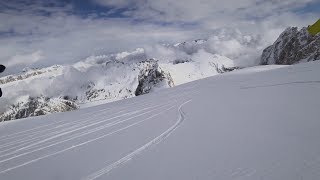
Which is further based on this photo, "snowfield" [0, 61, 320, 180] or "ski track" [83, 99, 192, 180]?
"ski track" [83, 99, 192, 180]

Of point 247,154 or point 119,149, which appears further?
point 119,149

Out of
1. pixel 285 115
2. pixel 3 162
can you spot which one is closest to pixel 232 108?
pixel 285 115

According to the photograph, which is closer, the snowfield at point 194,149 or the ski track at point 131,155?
the snowfield at point 194,149

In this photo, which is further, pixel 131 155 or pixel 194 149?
pixel 131 155

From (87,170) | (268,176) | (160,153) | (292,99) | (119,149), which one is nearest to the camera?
(268,176)

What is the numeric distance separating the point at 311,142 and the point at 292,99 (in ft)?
16.0

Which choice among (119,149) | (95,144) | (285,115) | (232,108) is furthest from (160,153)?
(232,108)

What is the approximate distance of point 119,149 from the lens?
7.36m

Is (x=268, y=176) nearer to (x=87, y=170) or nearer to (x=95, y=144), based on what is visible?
(x=87, y=170)

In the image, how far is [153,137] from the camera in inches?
321

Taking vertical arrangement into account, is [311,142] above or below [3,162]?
above

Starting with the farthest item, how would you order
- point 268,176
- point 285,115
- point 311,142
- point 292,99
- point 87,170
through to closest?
point 292,99, point 285,115, point 87,170, point 311,142, point 268,176

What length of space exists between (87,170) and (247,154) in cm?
301

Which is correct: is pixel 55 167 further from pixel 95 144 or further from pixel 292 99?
pixel 292 99
